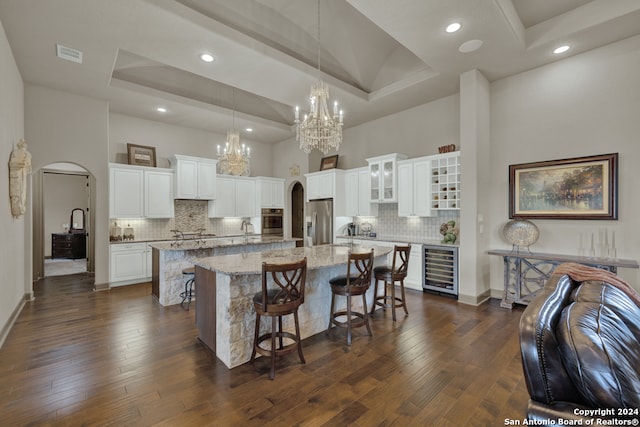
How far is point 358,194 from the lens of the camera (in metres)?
6.55

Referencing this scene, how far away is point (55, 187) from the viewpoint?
9484 millimetres

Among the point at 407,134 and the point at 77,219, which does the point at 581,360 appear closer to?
the point at 407,134

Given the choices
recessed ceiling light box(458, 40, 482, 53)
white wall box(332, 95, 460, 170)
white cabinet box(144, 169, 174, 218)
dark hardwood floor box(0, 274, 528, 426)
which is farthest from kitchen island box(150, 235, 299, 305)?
recessed ceiling light box(458, 40, 482, 53)

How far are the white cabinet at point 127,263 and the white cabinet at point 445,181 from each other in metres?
5.83

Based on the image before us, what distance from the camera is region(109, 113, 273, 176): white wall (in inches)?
246

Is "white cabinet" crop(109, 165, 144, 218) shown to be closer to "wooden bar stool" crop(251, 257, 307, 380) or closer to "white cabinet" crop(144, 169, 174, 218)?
"white cabinet" crop(144, 169, 174, 218)

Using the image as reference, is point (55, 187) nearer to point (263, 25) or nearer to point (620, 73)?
point (263, 25)

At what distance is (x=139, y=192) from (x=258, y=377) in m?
5.17

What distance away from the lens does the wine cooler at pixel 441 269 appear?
15.5ft

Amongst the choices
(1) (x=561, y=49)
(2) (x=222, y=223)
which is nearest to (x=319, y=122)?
(1) (x=561, y=49)

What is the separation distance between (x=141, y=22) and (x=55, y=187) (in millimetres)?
9251

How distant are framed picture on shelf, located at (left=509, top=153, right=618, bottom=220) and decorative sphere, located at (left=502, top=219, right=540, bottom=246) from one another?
0.13 metres

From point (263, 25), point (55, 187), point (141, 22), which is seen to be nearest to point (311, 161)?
point (263, 25)

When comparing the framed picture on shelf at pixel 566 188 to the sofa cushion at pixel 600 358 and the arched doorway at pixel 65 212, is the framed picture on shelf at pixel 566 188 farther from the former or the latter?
the arched doorway at pixel 65 212
